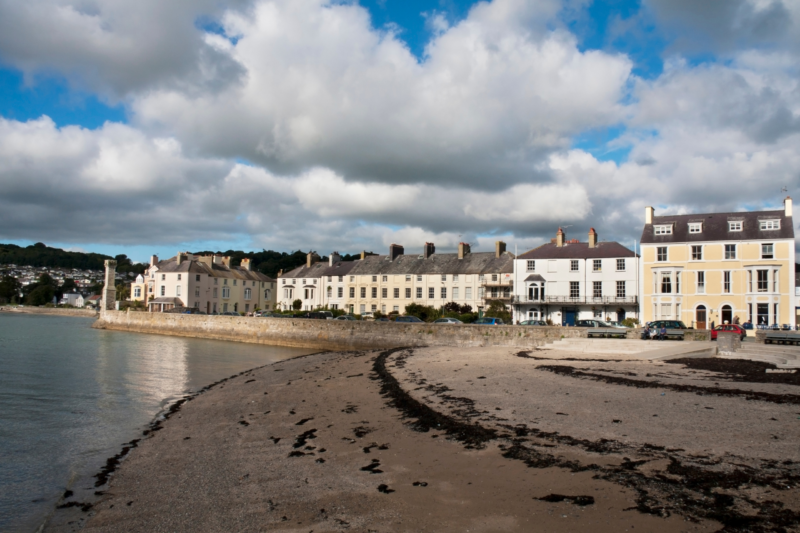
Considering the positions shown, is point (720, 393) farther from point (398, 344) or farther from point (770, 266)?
point (770, 266)

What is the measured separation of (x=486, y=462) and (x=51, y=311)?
150 m

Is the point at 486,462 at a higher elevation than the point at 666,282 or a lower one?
lower

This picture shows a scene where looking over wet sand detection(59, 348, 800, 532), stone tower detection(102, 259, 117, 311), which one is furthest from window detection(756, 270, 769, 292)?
stone tower detection(102, 259, 117, 311)

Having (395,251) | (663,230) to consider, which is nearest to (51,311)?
(395,251)

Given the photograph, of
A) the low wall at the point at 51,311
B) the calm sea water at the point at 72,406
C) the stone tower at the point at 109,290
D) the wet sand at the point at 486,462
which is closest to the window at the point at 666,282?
the wet sand at the point at 486,462

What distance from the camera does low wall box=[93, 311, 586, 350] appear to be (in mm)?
33125

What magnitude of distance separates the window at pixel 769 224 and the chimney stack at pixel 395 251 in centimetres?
4210

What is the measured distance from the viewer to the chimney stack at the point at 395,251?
7200cm

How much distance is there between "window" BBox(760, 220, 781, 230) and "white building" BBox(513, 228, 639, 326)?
10.3m

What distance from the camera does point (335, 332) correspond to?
4369 centimetres

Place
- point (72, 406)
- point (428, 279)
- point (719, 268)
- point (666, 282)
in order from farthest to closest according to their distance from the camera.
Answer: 1. point (428, 279)
2. point (666, 282)
3. point (719, 268)
4. point (72, 406)

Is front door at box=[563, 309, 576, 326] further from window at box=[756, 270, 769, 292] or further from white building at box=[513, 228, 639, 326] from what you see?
window at box=[756, 270, 769, 292]

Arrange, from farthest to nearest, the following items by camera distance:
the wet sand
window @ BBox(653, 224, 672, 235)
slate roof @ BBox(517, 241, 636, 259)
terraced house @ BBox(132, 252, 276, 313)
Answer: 1. terraced house @ BBox(132, 252, 276, 313)
2. slate roof @ BBox(517, 241, 636, 259)
3. window @ BBox(653, 224, 672, 235)
4. the wet sand

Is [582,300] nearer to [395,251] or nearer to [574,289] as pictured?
[574,289]
